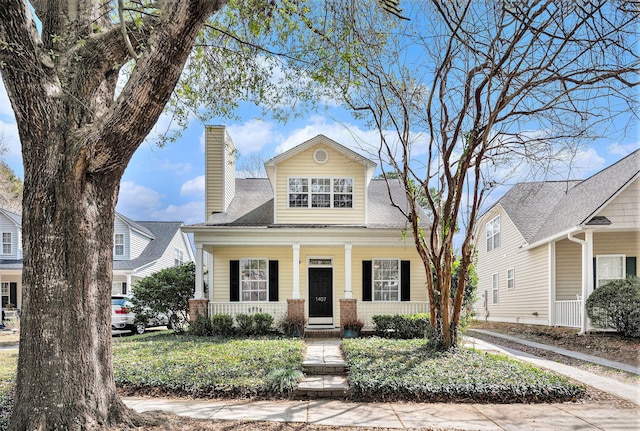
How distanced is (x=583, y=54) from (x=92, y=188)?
7.20 metres

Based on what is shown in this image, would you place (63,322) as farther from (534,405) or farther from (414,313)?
(414,313)

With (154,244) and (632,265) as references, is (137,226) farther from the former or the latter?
(632,265)

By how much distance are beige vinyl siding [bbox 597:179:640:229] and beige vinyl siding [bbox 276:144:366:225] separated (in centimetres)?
719

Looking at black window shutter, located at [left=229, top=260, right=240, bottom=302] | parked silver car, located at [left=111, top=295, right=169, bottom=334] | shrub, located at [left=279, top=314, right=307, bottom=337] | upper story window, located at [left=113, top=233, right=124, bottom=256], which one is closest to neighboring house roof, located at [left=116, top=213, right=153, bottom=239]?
upper story window, located at [left=113, top=233, right=124, bottom=256]

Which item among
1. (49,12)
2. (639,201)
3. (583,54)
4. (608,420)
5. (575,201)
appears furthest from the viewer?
(575,201)

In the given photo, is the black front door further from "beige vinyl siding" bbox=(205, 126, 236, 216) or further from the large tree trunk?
the large tree trunk

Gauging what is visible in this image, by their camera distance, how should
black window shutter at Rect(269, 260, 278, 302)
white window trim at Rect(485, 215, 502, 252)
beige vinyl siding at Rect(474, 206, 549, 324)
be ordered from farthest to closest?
white window trim at Rect(485, 215, 502, 252)
beige vinyl siding at Rect(474, 206, 549, 324)
black window shutter at Rect(269, 260, 278, 302)

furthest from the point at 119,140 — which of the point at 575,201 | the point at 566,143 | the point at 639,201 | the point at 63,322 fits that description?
the point at 575,201

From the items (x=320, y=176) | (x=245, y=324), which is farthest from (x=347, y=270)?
(x=245, y=324)

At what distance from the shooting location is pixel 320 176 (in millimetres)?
14914

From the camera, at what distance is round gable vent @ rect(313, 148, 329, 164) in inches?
587

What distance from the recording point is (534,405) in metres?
6.34

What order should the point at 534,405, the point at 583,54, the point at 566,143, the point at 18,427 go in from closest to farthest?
the point at 18,427 → the point at 534,405 → the point at 583,54 → the point at 566,143

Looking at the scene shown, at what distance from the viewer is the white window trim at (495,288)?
2092cm
